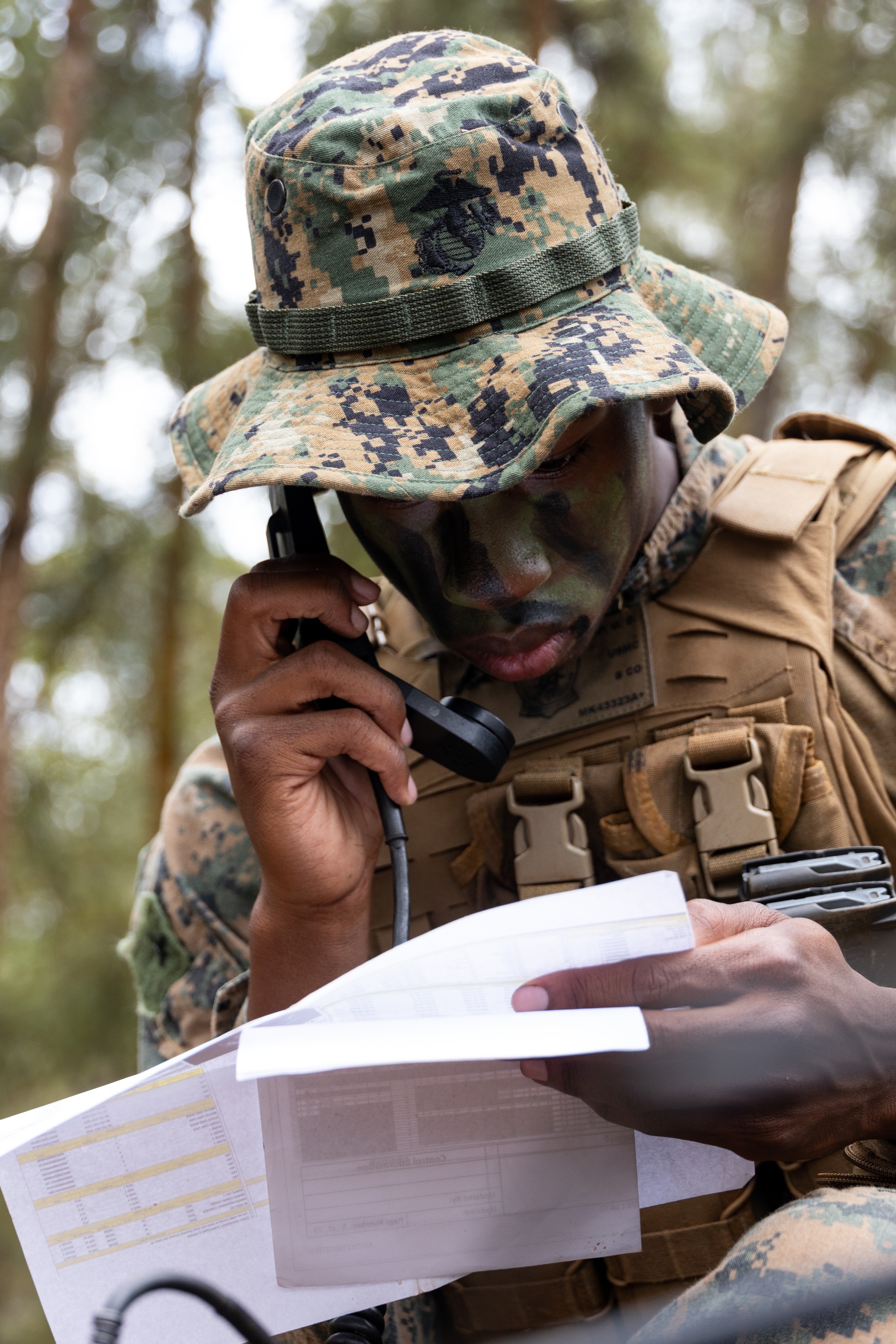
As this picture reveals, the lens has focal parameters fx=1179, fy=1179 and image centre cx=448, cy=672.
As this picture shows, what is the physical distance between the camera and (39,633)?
567cm

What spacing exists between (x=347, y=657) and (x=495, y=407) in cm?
40

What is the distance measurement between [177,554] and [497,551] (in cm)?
454

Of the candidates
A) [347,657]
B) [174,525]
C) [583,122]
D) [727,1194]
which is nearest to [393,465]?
[347,657]

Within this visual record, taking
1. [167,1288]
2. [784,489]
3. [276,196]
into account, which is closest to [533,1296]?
[167,1288]

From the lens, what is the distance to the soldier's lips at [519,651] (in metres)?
1.42

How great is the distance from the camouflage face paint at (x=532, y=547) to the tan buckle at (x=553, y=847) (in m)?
0.21

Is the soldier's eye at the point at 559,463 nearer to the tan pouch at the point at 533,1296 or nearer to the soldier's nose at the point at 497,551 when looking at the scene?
the soldier's nose at the point at 497,551

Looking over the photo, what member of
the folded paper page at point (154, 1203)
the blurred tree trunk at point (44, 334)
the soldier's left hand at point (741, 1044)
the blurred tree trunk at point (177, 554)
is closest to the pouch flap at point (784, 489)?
the soldier's left hand at point (741, 1044)

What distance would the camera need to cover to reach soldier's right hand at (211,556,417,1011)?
1.46 metres

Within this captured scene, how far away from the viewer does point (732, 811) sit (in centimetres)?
146

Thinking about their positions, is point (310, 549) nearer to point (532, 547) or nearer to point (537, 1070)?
point (532, 547)

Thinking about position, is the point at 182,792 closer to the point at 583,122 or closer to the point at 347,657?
the point at 347,657

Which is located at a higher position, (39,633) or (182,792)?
(182,792)

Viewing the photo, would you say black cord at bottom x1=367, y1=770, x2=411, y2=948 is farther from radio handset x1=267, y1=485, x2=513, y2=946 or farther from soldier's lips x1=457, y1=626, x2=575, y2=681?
soldier's lips x1=457, y1=626, x2=575, y2=681
